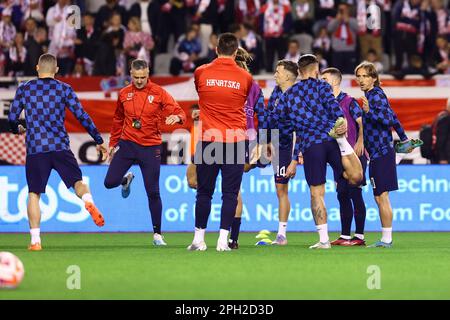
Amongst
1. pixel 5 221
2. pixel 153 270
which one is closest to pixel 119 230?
pixel 5 221

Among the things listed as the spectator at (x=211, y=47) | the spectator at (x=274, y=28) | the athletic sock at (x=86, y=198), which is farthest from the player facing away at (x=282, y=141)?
the spectator at (x=274, y=28)

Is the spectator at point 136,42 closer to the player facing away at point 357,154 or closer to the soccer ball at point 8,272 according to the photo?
the player facing away at point 357,154

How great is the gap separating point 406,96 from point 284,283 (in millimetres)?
12977

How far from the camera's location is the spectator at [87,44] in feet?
76.3

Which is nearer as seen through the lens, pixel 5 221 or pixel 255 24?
pixel 5 221

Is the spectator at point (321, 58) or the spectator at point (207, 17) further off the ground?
the spectator at point (207, 17)

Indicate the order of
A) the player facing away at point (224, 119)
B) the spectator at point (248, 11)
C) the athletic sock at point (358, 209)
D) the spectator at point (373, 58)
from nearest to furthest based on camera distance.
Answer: the player facing away at point (224, 119)
the athletic sock at point (358, 209)
the spectator at point (373, 58)
the spectator at point (248, 11)

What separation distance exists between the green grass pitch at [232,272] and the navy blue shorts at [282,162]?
864 mm

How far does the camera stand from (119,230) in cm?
1791

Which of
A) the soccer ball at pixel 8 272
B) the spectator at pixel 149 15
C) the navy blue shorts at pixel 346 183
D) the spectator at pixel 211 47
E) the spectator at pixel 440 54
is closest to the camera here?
the soccer ball at pixel 8 272

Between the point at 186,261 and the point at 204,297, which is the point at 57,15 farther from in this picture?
the point at 204,297

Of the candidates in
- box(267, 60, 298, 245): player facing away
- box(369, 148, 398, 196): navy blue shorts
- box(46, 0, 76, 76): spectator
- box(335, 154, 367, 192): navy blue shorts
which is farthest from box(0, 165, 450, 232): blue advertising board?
box(46, 0, 76, 76): spectator

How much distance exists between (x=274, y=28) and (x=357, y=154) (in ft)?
32.5

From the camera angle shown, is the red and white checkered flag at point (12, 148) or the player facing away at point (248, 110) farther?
the red and white checkered flag at point (12, 148)
